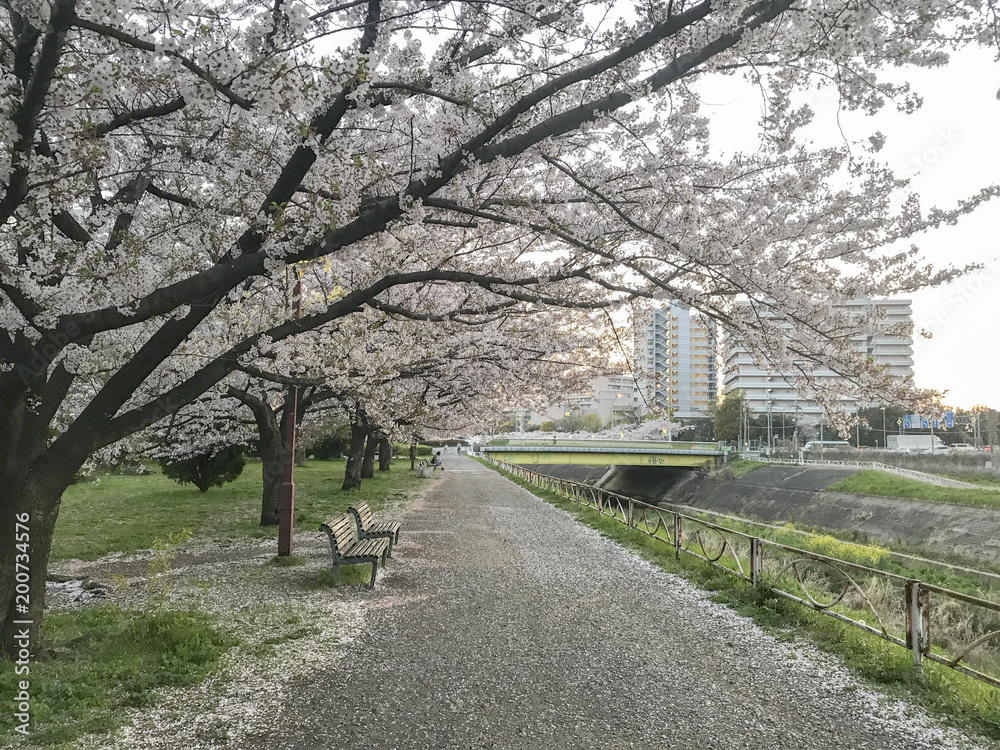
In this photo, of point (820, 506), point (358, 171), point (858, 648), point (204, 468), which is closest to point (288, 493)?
point (358, 171)

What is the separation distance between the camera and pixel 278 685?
5305 millimetres

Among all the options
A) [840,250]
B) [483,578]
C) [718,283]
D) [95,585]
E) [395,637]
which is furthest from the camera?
[483,578]

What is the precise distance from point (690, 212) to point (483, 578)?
20.9 ft

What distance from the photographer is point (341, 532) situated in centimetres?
969

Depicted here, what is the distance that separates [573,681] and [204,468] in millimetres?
21493

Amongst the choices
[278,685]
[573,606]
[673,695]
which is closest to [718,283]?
[673,695]

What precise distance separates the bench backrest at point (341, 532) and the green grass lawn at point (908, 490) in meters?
30.5

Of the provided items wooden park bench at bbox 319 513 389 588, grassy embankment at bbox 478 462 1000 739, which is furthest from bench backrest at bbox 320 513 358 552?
grassy embankment at bbox 478 462 1000 739

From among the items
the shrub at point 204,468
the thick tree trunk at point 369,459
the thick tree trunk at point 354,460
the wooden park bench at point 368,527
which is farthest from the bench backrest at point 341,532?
the thick tree trunk at point 369,459

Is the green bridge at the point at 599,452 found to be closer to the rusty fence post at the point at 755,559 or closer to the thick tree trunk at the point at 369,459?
the thick tree trunk at the point at 369,459

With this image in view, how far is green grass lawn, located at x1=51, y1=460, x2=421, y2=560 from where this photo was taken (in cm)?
1288

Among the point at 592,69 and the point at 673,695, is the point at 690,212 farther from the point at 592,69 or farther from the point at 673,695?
the point at 673,695

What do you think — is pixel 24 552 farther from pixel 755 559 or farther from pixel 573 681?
pixel 755 559

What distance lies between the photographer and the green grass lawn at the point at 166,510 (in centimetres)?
1288
